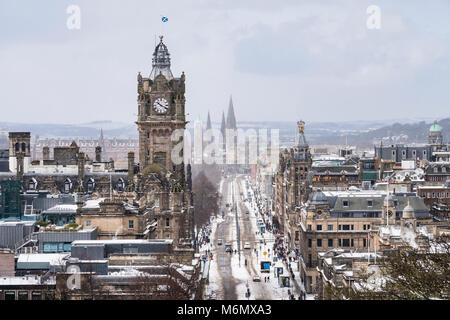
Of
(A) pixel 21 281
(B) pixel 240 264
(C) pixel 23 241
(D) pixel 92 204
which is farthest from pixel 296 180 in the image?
(A) pixel 21 281

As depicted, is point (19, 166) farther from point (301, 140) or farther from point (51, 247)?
point (301, 140)

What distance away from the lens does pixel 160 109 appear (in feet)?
396

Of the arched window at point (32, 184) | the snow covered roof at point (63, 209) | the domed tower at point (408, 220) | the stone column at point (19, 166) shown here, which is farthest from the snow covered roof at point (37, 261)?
the stone column at point (19, 166)

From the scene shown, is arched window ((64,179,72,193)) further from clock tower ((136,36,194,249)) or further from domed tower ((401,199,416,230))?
domed tower ((401,199,416,230))

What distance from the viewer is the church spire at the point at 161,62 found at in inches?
4781

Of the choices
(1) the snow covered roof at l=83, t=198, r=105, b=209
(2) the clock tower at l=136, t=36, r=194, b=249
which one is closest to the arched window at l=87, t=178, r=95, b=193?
(2) the clock tower at l=136, t=36, r=194, b=249

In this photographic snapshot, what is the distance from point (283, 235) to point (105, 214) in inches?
2929

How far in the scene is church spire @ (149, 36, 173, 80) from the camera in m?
121

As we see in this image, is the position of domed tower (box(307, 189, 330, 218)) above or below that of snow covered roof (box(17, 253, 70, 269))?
above

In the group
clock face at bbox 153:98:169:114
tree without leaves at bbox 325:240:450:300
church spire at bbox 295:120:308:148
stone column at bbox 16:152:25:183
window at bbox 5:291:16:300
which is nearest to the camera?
tree without leaves at bbox 325:240:450:300

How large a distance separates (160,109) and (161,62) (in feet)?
20.6

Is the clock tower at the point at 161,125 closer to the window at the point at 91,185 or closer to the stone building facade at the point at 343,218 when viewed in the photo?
the window at the point at 91,185

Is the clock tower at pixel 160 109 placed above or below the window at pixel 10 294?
above
